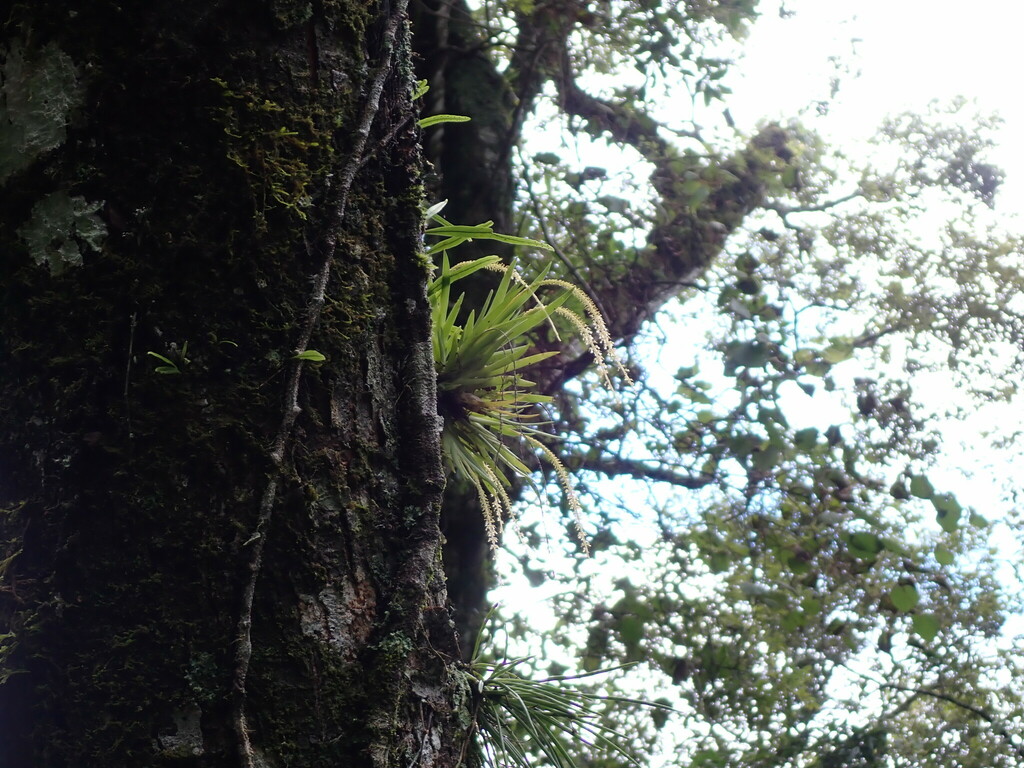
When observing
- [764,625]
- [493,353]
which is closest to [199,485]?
[493,353]

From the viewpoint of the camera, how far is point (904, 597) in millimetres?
2744

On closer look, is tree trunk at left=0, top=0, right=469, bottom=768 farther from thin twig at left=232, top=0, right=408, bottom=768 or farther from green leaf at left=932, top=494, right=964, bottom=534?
green leaf at left=932, top=494, right=964, bottom=534

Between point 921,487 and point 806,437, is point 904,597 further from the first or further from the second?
point 806,437

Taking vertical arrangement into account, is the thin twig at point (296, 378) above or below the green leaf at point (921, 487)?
below

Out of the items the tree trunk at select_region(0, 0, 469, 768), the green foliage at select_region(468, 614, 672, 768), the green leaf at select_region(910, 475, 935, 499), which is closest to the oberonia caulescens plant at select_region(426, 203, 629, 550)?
the green foliage at select_region(468, 614, 672, 768)

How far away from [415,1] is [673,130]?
6.20ft

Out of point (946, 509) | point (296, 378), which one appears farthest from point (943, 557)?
point (296, 378)

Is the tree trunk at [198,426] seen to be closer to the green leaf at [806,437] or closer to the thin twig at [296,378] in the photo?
the thin twig at [296,378]

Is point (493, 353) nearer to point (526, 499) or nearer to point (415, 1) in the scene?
point (415, 1)

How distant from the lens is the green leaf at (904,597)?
273 centimetres

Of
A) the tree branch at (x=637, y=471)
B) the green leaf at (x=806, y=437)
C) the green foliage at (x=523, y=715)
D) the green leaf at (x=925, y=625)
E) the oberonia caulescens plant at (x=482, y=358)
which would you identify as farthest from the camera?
the tree branch at (x=637, y=471)

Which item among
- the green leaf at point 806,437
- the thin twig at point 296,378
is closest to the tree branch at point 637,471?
the green leaf at point 806,437

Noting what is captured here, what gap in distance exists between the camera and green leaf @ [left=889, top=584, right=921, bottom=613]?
2727 mm

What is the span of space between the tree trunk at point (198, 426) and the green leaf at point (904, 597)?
7.43 ft
